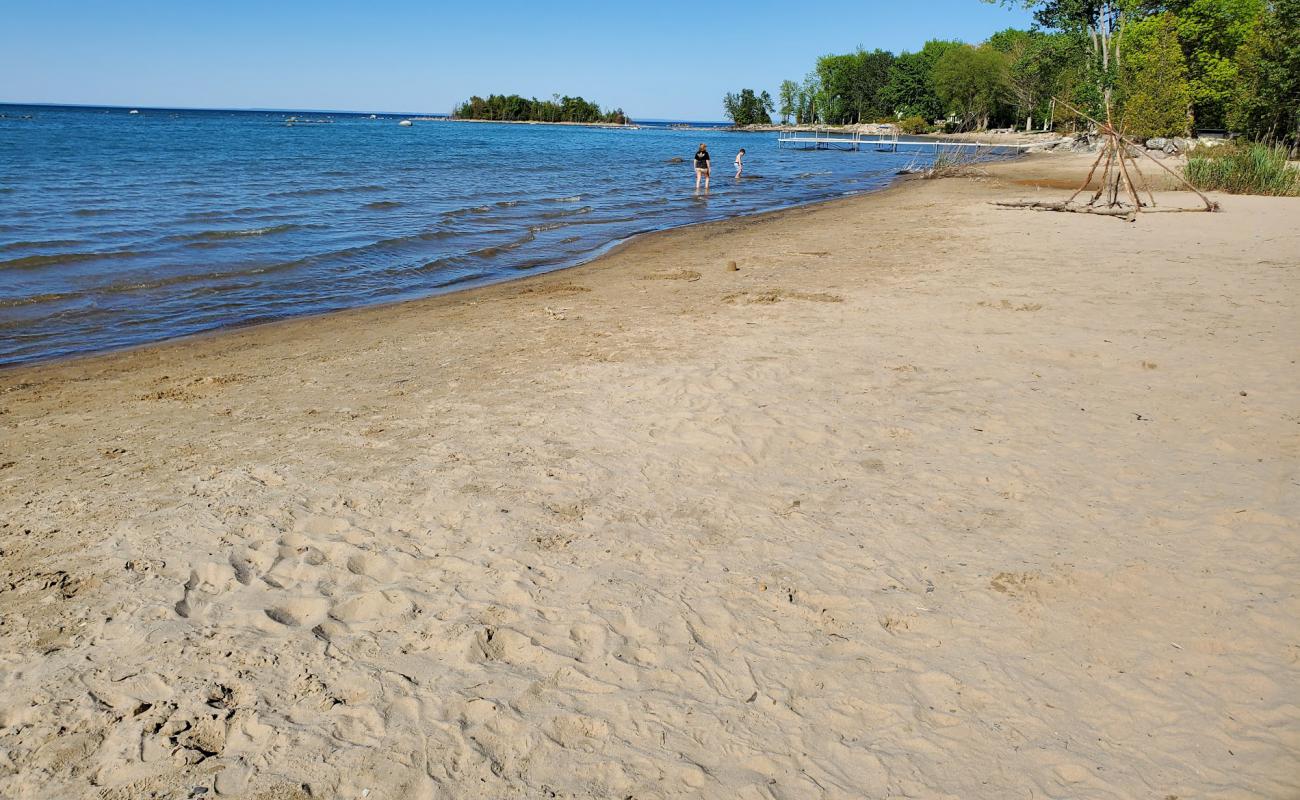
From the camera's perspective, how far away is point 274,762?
9.04 ft

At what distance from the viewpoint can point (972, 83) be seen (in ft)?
337

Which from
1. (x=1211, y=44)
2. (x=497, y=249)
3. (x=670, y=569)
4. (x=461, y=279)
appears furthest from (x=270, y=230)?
(x=1211, y=44)

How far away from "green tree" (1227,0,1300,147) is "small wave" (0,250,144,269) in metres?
38.6

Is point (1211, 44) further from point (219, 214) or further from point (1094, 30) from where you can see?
point (219, 214)

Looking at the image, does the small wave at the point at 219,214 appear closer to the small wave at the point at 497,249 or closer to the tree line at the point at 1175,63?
the small wave at the point at 497,249

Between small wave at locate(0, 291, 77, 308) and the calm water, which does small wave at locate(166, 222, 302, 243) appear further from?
small wave at locate(0, 291, 77, 308)

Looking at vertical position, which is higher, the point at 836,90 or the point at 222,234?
the point at 836,90

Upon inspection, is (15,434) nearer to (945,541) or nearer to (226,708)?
(226,708)

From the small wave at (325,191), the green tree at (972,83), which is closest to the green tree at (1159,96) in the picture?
the small wave at (325,191)

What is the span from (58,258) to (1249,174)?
2595 cm

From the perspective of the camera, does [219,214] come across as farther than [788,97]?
No

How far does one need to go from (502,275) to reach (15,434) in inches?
340

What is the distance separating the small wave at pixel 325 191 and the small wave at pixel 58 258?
401 inches

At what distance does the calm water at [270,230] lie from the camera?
11.0 m
